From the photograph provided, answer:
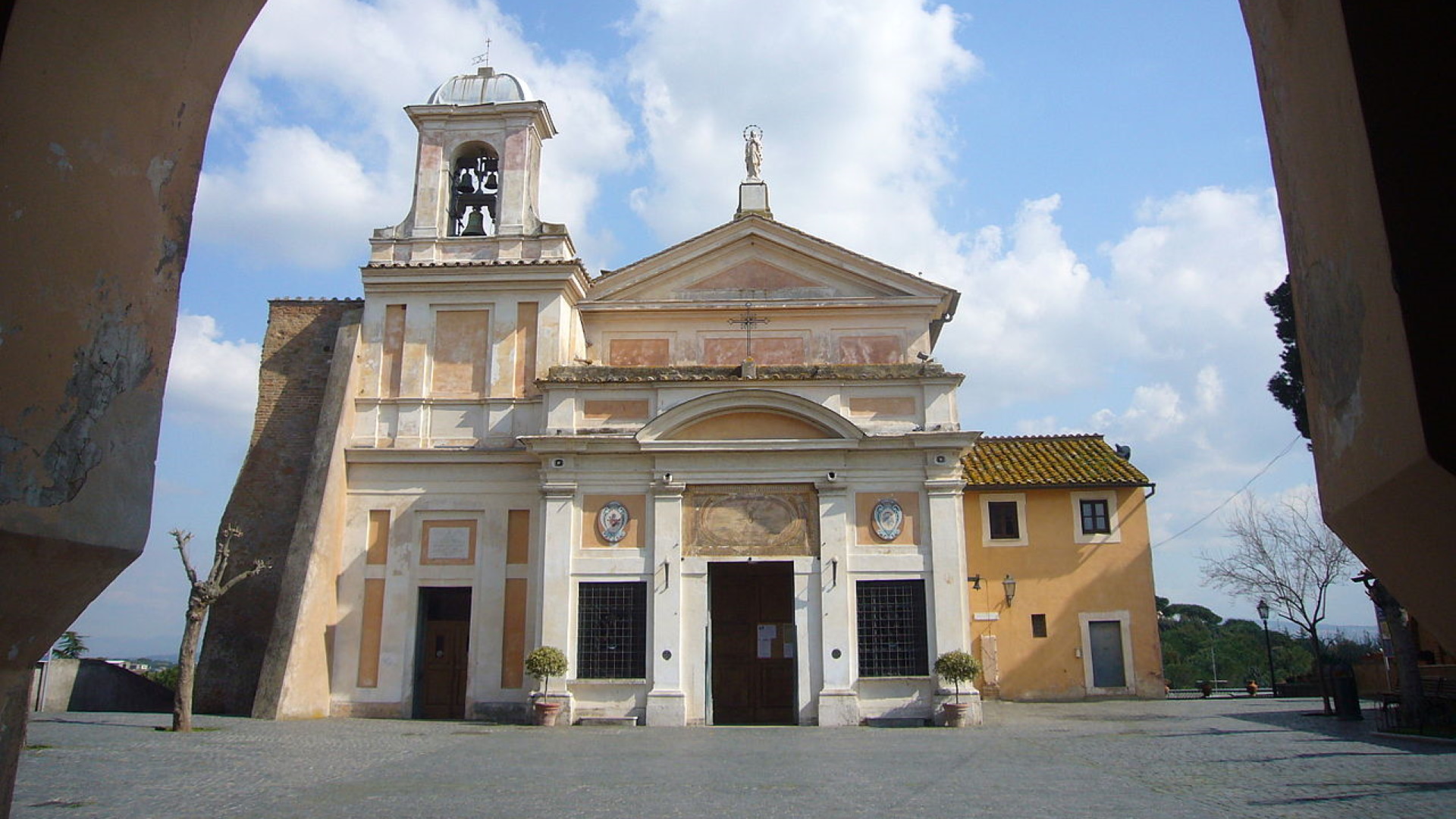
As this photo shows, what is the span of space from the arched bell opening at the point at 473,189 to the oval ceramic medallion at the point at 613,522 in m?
7.97

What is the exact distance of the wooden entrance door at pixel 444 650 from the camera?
75.5 ft

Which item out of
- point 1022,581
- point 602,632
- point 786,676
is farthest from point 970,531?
point 602,632

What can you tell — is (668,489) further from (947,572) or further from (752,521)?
(947,572)

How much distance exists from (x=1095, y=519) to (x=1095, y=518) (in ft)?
0.08

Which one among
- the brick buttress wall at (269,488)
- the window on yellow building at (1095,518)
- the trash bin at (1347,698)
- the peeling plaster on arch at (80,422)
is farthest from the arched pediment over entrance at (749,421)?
the peeling plaster on arch at (80,422)

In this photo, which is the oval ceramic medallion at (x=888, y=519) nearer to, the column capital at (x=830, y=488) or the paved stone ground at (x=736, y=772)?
the column capital at (x=830, y=488)

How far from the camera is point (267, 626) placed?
22578mm

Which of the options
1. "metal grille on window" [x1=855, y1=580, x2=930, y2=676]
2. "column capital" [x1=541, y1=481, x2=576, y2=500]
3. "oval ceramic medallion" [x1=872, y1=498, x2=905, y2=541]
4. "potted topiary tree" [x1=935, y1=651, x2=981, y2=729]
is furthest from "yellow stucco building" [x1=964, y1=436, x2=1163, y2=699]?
"column capital" [x1=541, y1=481, x2=576, y2=500]

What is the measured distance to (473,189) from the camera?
25766mm

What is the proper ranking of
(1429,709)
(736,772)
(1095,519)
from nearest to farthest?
1. (736,772)
2. (1429,709)
3. (1095,519)

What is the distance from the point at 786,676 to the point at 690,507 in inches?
190

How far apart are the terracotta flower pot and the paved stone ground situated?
105cm

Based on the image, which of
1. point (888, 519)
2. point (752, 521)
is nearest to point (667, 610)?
point (752, 521)

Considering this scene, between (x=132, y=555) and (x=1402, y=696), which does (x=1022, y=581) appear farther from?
(x=132, y=555)
